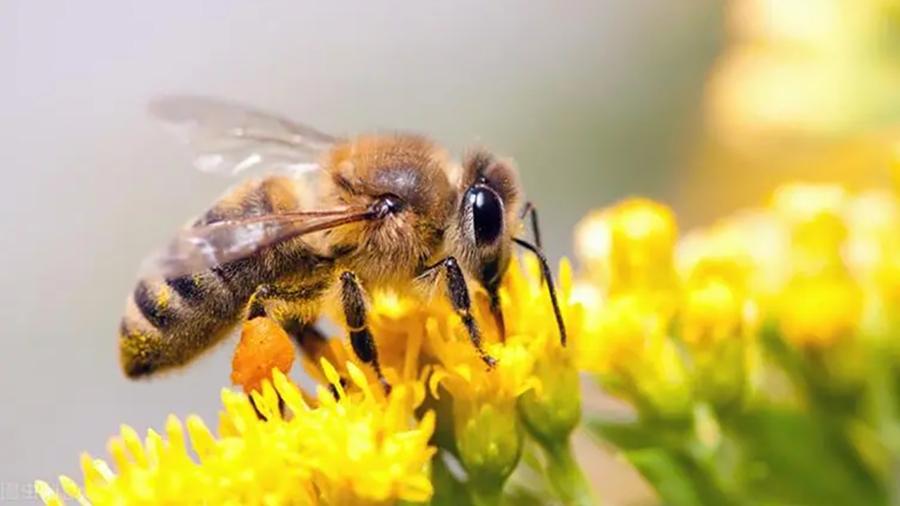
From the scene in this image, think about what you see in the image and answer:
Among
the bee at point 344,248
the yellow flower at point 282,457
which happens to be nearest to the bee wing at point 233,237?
the bee at point 344,248

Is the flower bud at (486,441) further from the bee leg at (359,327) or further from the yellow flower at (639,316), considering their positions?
the yellow flower at (639,316)

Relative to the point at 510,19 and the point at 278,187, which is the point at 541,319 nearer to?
the point at 278,187

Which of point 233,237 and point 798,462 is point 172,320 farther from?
point 798,462

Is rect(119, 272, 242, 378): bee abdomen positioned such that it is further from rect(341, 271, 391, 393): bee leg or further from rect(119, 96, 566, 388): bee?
rect(341, 271, 391, 393): bee leg

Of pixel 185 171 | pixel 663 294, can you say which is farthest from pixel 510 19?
pixel 663 294

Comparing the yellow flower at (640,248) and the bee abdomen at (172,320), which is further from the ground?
the bee abdomen at (172,320)

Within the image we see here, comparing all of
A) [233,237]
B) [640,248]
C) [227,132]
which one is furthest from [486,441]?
[227,132]
